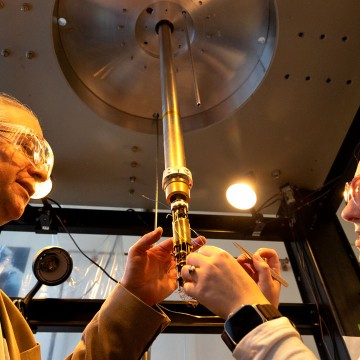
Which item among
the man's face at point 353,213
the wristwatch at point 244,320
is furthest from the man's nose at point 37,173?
the man's face at point 353,213

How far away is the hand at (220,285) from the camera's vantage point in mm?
613

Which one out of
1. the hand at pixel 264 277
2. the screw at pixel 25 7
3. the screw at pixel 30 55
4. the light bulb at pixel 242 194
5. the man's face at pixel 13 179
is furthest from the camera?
the light bulb at pixel 242 194

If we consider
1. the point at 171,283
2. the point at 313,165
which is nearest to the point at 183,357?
the point at 171,283

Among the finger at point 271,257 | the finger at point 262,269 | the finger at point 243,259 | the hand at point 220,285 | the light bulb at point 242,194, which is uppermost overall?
the light bulb at point 242,194

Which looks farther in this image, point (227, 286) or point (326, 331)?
point (326, 331)

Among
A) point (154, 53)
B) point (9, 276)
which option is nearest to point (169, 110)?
point (154, 53)

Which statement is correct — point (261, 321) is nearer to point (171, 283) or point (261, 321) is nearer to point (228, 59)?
point (171, 283)

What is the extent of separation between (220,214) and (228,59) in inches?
29.3

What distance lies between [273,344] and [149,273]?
1.48ft

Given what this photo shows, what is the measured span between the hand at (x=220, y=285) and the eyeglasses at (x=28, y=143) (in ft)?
2.05

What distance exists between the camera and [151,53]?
1458mm

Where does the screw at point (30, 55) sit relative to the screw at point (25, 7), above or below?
below

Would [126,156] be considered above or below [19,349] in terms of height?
above

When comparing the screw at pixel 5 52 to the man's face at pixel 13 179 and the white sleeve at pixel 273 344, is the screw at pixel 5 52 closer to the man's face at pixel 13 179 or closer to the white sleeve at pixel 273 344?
the man's face at pixel 13 179
